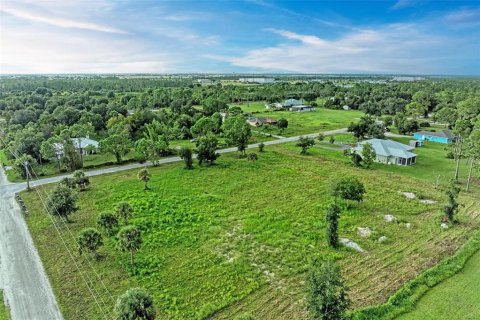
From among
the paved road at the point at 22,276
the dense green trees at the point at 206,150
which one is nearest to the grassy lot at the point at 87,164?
the dense green trees at the point at 206,150

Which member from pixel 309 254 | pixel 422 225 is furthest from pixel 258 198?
pixel 422 225

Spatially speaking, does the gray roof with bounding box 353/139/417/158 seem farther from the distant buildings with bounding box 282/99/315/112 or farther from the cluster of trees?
the distant buildings with bounding box 282/99/315/112

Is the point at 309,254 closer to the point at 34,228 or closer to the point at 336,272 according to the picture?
the point at 336,272

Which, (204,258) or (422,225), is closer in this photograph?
(204,258)

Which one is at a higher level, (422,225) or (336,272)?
(336,272)

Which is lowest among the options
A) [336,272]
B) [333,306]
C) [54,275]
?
[54,275]

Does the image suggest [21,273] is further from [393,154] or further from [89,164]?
[393,154]

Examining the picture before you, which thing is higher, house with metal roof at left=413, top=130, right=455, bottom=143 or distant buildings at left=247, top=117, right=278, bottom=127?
distant buildings at left=247, top=117, right=278, bottom=127

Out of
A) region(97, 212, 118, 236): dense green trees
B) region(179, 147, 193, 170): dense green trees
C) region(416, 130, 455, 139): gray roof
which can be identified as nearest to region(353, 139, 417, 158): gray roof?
region(416, 130, 455, 139): gray roof
